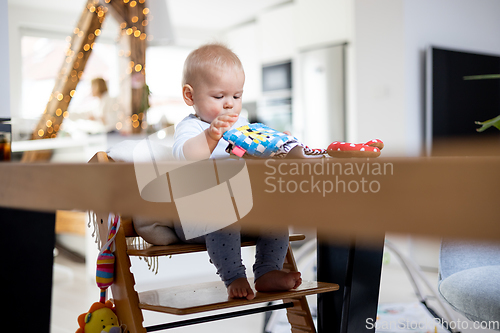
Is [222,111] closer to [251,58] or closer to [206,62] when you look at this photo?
[206,62]

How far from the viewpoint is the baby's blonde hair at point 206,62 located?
0.86 meters

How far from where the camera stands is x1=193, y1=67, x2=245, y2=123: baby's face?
0.86m

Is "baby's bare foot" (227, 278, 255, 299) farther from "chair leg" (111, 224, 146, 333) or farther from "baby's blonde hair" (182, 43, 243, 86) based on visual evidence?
"baby's blonde hair" (182, 43, 243, 86)

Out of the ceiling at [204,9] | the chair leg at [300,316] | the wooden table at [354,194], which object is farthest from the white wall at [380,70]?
the wooden table at [354,194]

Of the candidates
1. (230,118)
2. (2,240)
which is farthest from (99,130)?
(230,118)

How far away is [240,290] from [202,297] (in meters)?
0.09

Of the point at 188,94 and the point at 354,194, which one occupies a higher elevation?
the point at 188,94

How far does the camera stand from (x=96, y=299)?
8.26 ft

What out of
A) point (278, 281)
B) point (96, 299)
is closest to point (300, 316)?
point (278, 281)

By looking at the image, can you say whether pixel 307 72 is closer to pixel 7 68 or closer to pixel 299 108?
pixel 299 108

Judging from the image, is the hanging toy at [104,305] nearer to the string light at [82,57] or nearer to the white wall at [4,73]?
the white wall at [4,73]

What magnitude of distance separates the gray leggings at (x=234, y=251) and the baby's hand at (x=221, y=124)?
0.32 metres

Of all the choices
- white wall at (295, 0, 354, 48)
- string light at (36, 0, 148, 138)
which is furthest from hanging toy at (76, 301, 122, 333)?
white wall at (295, 0, 354, 48)

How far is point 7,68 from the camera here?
3.31 feet
